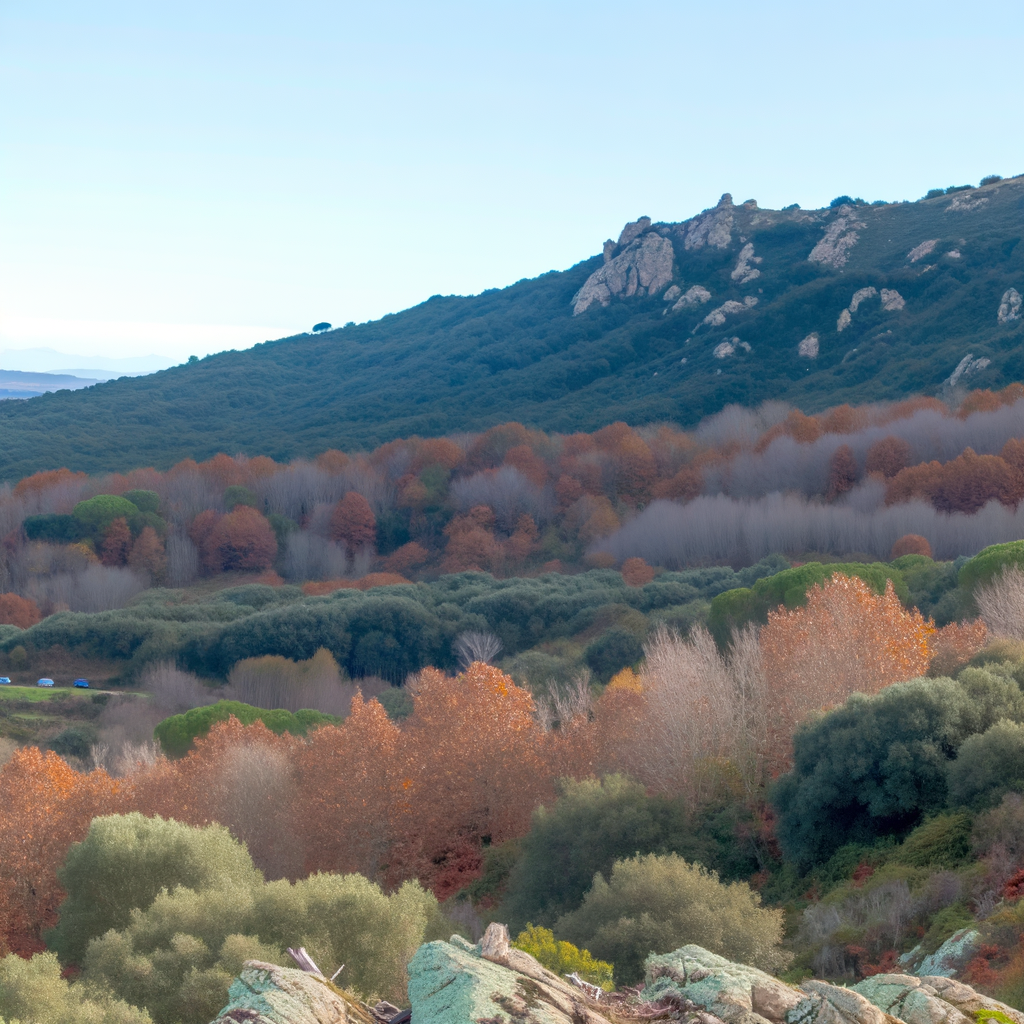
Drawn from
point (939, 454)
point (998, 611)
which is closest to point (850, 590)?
point (998, 611)

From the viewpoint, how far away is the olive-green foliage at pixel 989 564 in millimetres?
40281

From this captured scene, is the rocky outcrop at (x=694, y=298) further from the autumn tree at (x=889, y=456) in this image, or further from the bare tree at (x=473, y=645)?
the bare tree at (x=473, y=645)

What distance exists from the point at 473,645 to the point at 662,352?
85.9m

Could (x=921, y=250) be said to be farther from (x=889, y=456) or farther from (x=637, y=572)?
(x=637, y=572)

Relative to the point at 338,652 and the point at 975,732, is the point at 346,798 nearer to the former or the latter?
the point at 975,732

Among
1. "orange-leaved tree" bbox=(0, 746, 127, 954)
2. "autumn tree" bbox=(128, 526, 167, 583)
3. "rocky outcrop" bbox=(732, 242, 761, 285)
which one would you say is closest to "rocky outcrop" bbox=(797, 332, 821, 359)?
"rocky outcrop" bbox=(732, 242, 761, 285)

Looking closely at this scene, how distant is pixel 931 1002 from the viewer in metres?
8.31

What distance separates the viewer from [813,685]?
2869 centimetres

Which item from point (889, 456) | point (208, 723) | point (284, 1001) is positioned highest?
point (284, 1001)

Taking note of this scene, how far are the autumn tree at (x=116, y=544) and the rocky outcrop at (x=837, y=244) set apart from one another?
325 ft

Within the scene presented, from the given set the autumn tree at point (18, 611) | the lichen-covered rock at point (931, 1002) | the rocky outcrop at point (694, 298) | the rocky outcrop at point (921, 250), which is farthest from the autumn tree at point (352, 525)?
the lichen-covered rock at point (931, 1002)

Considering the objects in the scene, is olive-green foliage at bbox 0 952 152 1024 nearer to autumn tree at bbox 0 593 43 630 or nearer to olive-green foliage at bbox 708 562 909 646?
olive-green foliage at bbox 708 562 909 646

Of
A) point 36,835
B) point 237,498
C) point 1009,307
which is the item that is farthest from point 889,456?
point 36,835

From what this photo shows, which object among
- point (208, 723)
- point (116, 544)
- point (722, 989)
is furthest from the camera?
point (116, 544)
